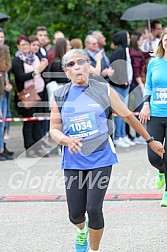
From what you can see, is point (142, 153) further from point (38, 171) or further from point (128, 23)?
point (128, 23)

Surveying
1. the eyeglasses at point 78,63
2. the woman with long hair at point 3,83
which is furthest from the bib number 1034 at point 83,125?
the woman with long hair at point 3,83

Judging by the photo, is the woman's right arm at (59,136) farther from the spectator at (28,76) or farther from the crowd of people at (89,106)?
the spectator at (28,76)

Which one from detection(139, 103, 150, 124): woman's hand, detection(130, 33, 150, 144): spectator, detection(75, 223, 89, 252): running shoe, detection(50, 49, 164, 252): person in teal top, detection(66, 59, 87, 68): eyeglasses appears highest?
detection(66, 59, 87, 68): eyeglasses

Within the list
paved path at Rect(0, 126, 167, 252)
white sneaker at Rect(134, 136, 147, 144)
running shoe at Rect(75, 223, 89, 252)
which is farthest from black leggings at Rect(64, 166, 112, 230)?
white sneaker at Rect(134, 136, 147, 144)

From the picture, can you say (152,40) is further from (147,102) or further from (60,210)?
(60,210)

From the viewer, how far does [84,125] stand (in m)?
5.58

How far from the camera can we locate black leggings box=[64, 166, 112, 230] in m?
5.48

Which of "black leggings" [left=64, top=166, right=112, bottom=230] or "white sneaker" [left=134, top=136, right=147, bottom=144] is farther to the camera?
"white sneaker" [left=134, top=136, right=147, bottom=144]

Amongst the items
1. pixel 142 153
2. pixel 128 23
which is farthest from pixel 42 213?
pixel 128 23

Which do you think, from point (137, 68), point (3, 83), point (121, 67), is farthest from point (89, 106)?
point (137, 68)

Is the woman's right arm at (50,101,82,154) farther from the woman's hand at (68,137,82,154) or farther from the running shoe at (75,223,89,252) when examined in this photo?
the running shoe at (75,223,89,252)

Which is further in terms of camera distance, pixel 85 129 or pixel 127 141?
pixel 127 141

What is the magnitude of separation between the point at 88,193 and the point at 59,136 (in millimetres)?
500

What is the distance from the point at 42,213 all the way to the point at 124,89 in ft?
18.3
